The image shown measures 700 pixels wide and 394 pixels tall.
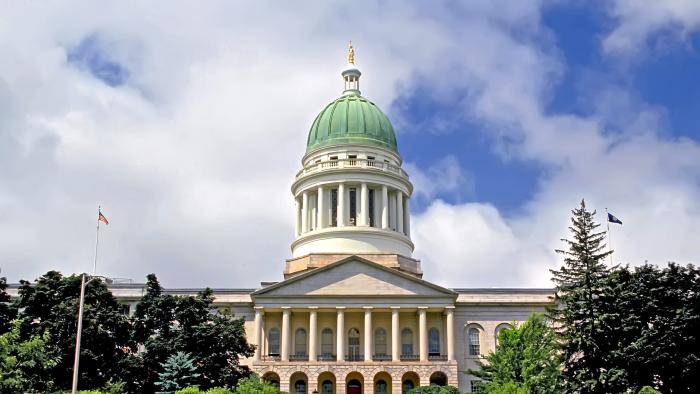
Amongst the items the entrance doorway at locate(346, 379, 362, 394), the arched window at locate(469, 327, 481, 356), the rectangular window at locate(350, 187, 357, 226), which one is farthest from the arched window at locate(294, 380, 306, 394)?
the rectangular window at locate(350, 187, 357, 226)

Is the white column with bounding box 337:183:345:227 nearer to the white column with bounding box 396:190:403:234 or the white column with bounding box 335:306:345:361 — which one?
the white column with bounding box 396:190:403:234

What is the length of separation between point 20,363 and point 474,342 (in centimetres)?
4068

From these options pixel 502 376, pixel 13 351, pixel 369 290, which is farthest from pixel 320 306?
pixel 13 351

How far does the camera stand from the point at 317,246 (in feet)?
244

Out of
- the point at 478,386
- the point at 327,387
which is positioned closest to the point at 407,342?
the point at 327,387

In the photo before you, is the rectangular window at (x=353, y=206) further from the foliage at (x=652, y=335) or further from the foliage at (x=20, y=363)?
the foliage at (x=20, y=363)

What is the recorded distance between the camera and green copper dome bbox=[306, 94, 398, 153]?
256 ft

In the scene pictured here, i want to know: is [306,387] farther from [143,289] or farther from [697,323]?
[697,323]

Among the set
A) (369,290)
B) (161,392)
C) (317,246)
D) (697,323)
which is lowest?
(161,392)

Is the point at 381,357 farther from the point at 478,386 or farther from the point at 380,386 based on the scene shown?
the point at 478,386

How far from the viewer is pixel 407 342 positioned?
68875 mm

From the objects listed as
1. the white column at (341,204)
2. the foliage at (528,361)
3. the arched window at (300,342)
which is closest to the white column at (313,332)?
the arched window at (300,342)

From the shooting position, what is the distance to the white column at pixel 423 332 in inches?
2596

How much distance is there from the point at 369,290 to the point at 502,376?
22356 millimetres
